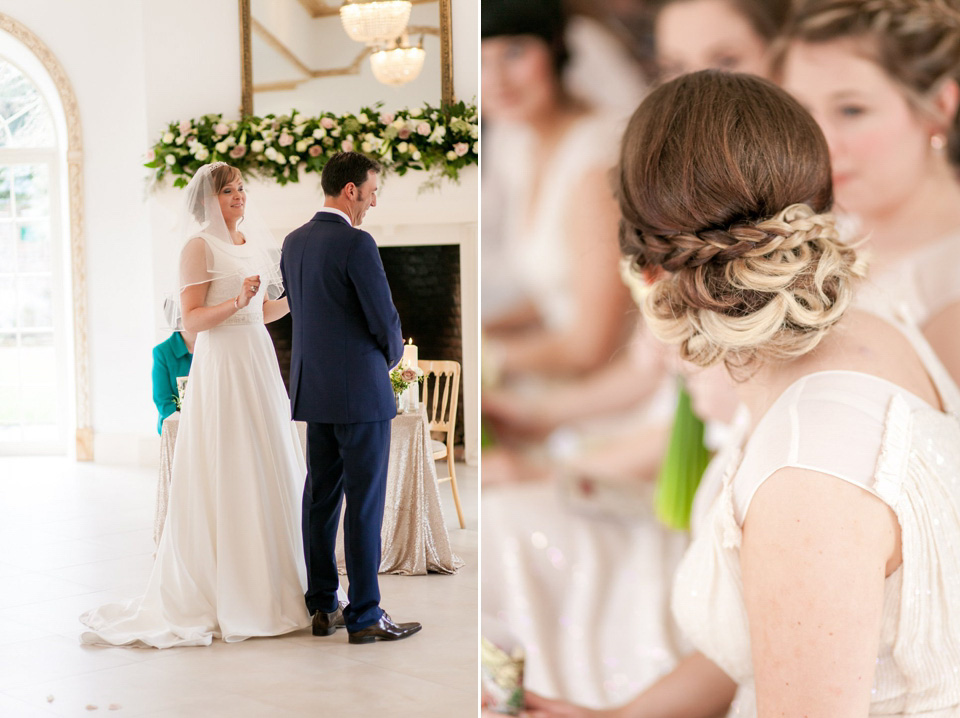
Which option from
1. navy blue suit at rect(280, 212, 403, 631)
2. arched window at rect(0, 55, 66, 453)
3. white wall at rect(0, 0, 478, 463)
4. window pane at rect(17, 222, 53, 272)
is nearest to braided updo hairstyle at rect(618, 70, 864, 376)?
navy blue suit at rect(280, 212, 403, 631)

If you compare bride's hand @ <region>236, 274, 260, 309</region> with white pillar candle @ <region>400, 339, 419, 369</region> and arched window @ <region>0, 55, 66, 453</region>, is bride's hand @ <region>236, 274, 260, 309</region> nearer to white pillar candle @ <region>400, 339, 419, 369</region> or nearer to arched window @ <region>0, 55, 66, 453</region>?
white pillar candle @ <region>400, 339, 419, 369</region>

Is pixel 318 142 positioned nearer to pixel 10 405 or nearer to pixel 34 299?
pixel 34 299

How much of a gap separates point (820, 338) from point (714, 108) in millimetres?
303

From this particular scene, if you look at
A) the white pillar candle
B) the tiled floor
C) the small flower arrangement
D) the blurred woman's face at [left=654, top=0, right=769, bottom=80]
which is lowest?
the tiled floor

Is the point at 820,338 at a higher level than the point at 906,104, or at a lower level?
lower

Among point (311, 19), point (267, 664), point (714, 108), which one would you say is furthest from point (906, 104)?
point (311, 19)

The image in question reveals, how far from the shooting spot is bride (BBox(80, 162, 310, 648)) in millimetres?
2986

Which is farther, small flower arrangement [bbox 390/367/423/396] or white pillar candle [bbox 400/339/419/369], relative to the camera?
white pillar candle [bbox 400/339/419/369]

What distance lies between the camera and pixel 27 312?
22.6ft

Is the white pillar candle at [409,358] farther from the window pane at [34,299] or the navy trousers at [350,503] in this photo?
the window pane at [34,299]

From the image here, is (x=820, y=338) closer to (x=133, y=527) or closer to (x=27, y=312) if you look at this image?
(x=133, y=527)

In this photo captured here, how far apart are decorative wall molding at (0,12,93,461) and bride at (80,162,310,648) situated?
3794 mm

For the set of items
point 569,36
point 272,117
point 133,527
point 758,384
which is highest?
point 272,117

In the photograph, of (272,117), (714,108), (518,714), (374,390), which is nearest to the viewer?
(714,108)
